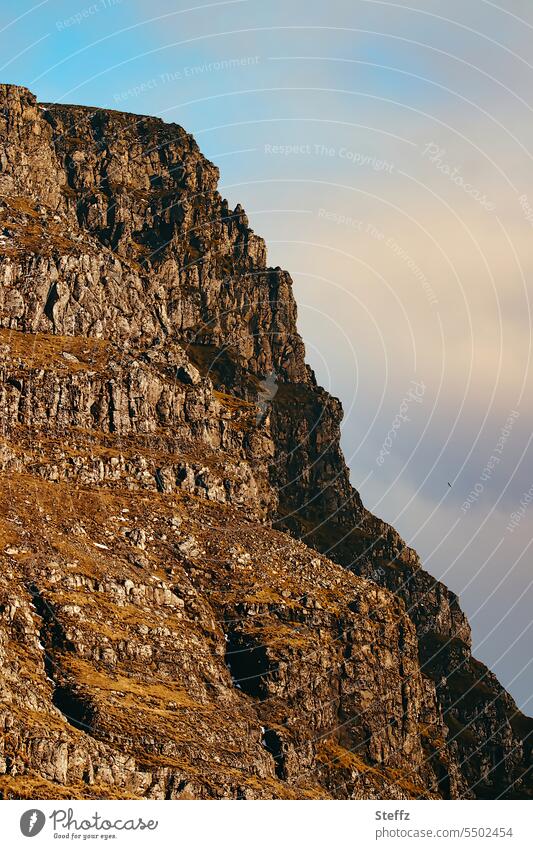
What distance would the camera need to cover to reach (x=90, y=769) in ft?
627

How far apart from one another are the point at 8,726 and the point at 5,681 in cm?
1133
